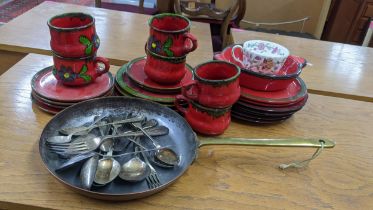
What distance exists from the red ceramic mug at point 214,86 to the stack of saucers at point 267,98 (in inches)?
3.1

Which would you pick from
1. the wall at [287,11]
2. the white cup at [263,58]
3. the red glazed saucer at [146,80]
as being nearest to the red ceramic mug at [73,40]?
the red glazed saucer at [146,80]

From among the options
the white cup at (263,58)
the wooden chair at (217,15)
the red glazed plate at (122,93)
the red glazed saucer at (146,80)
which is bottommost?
the wooden chair at (217,15)

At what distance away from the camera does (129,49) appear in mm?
1152

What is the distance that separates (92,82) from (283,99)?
442 mm

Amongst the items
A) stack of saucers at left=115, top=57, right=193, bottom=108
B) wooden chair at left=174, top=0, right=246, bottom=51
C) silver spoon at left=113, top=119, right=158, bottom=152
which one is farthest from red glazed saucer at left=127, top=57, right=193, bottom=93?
wooden chair at left=174, top=0, right=246, bottom=51

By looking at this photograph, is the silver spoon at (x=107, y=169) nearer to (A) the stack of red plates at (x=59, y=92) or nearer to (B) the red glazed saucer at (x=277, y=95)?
(A) the stack of red plates at (x=59, y=92)

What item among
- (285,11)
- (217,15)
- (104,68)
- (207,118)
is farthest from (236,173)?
(285,11)

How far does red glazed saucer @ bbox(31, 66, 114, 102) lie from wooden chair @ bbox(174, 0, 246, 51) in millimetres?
1015

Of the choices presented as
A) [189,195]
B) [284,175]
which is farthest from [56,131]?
[284,175]

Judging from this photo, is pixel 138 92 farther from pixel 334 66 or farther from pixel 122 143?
pixel 334 66

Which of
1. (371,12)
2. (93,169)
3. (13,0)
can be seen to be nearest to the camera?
(93,169)

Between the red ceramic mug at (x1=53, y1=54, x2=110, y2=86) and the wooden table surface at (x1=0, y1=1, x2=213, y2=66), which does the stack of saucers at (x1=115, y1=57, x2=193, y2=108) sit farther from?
the wooden table surface at (x1=0, y1=1, x2=213, y2=66)

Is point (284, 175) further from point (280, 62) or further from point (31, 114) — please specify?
point (31, 114)

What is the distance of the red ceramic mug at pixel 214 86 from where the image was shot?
0.67m
